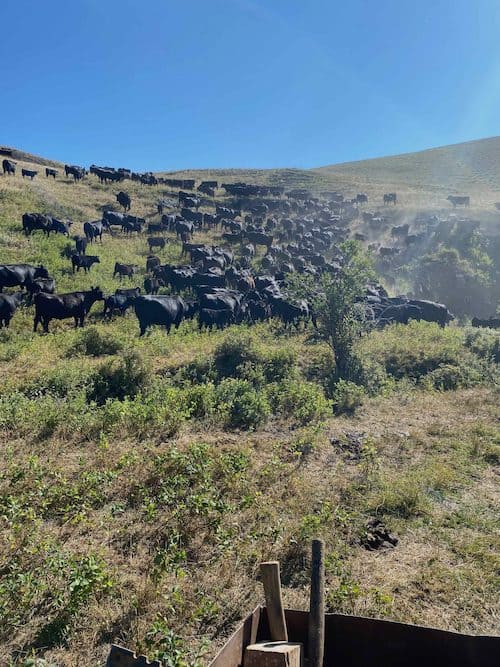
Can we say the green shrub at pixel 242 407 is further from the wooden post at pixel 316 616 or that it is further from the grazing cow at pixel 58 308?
the grazing cow at pixel 58 308

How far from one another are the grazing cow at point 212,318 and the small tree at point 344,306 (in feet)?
17.7

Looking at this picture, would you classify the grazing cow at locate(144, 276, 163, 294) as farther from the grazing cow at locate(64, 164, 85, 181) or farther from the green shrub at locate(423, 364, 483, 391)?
the grazing cow at locate(64, 164, 85, 181)

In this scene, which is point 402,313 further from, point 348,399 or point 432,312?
point 348,399

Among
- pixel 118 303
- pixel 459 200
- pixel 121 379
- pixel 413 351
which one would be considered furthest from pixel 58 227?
pixel 459 200

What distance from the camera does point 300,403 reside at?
1100 centimetres

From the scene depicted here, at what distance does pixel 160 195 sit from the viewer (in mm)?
46906

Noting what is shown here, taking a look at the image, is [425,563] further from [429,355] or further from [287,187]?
[287,187]

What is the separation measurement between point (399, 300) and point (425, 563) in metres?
22.0

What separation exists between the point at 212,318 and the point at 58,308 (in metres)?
6.27

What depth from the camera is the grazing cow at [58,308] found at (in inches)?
623

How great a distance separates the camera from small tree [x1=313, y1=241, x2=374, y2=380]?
1499cm

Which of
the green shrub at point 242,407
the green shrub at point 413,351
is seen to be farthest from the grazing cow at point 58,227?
the green shrub at point 242,407

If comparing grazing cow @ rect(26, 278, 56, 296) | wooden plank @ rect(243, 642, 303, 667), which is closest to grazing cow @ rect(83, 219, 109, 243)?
grazing cow @ rect(26, 278, 56, 296)

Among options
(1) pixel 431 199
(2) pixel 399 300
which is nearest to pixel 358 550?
(2) pixel 399 300
